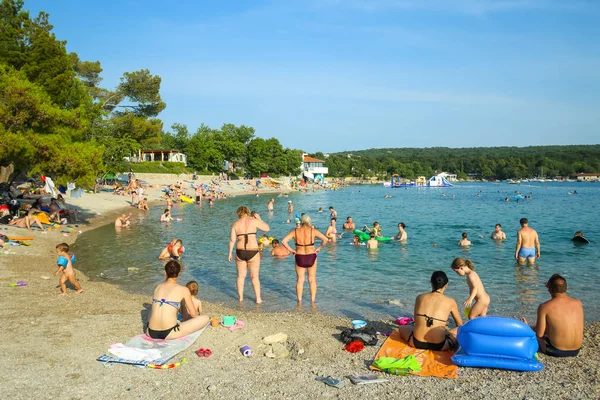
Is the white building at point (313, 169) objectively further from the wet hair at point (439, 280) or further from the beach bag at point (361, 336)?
the wet hair at point (439, 280)

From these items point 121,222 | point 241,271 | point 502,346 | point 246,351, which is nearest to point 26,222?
point 121,222

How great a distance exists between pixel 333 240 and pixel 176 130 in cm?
9416

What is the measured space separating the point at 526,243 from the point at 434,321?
7791 mm

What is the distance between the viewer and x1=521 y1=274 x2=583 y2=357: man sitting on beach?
612 centimetres

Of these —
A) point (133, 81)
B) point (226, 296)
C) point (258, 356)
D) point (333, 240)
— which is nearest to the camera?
point (258, 356)

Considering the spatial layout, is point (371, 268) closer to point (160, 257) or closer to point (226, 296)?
point (226, 296)

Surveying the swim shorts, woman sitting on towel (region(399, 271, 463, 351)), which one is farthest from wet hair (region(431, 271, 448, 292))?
the swim shorts

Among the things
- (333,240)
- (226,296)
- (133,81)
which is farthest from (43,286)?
(133,81)

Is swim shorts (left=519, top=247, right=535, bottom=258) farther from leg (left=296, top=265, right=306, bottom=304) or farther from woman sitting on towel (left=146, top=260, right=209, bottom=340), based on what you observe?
woman sitting on towel (left=146, top=260, right=209, bottom=340)

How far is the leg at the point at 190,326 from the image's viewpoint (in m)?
6.50

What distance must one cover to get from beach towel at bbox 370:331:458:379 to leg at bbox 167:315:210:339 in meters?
2.53

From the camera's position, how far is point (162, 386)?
520 centimetres

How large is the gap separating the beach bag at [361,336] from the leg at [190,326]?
6.66ft

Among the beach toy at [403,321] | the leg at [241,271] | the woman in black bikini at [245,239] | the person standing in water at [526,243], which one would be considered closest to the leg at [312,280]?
the woman in black bikini at [245,239]
